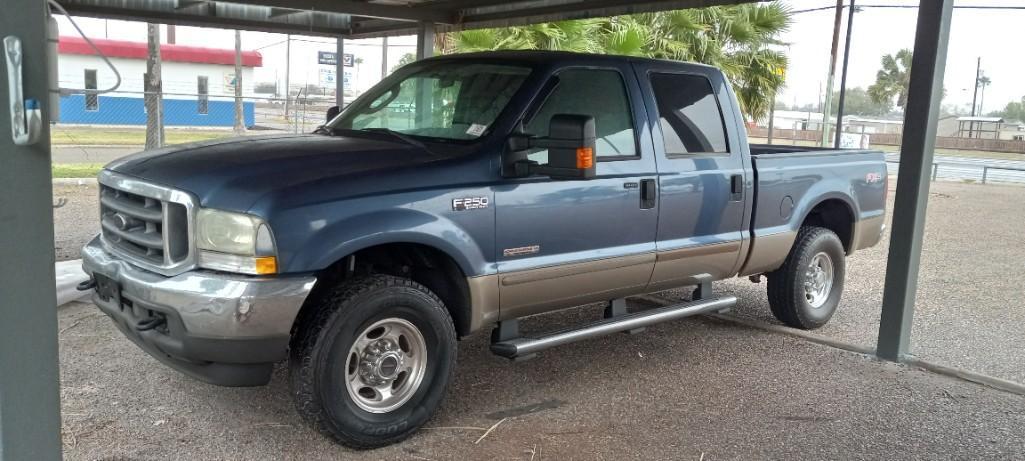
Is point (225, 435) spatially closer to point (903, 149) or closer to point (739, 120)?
point (739, 120)

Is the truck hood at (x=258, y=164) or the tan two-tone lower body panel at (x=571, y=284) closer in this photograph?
the truck hood at (x=258, y=164)

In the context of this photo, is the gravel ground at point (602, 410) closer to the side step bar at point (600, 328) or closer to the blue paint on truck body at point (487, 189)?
the side step bar at point (600, 328)

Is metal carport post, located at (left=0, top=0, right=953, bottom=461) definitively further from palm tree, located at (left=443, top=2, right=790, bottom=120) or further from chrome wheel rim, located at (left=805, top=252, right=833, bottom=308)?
palm tree, located at (left=443, top=2, right=790, bottom=120)

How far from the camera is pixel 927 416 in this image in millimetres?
5281

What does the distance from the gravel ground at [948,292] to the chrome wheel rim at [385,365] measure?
13.3 ft

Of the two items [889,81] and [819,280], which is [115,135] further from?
[889,81]

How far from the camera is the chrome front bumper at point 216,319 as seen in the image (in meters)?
3.91

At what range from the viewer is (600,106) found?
5.43 meters

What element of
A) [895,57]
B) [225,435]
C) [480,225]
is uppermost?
[895,57]

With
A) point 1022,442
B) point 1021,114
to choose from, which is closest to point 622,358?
point 1022,442

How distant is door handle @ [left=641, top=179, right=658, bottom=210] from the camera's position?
215 inches

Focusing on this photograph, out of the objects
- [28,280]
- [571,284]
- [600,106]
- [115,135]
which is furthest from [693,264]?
[115,135]

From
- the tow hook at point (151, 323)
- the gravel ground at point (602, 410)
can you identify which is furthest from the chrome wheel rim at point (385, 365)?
the tow hook at point (151, 323)

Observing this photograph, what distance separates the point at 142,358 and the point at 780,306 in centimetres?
487
